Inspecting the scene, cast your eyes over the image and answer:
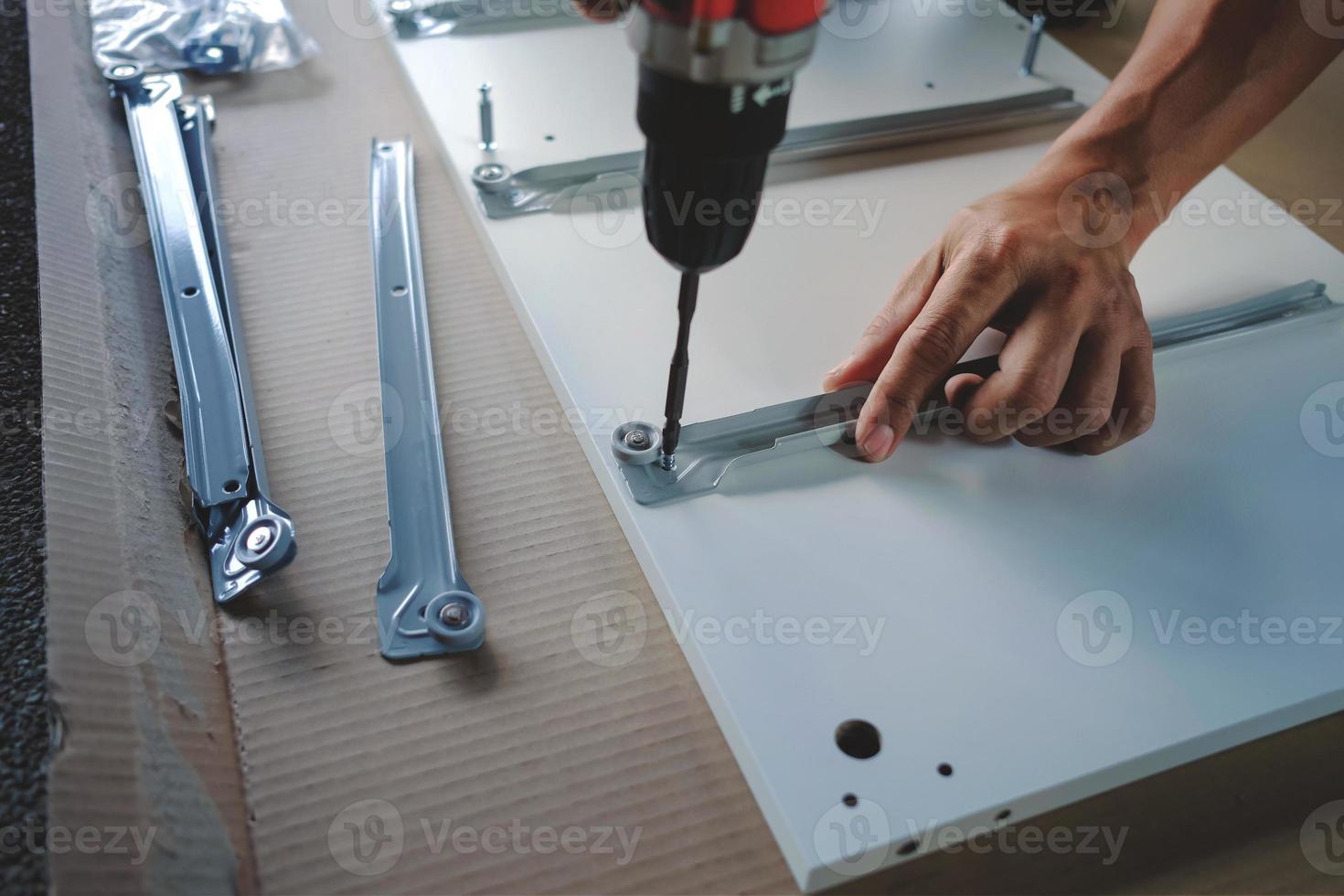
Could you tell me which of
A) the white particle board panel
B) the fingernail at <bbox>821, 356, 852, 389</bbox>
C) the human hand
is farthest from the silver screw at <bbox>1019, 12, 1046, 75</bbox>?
the fingernail at <bbox>821, 356, 852, 389</bbox>

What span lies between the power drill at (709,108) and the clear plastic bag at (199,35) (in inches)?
31.1

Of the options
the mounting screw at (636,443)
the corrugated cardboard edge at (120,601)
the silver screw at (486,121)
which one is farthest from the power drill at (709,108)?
the silver screw at (486,121)

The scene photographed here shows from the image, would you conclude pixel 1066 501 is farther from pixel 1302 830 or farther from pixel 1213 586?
pixel 1302 830

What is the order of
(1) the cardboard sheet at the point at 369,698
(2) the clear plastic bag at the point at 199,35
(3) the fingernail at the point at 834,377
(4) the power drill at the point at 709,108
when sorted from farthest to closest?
1. (2) the clear plastic bag at the point at 199,35
2. (3) the fingernail at the point at 834,377
3. (1) the cardboard sheet at the point at 369,698
4. (4) the power drill at the point at 709,108

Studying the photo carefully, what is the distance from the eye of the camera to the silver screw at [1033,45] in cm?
115

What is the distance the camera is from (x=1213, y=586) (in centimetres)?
66

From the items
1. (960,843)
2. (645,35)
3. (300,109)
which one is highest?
(645,35)

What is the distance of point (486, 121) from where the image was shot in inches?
38.6

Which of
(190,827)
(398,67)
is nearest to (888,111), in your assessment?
(398,67)

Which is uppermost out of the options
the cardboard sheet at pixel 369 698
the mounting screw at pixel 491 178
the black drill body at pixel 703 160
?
the black drill body at pixel 703 160

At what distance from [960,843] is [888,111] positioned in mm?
795

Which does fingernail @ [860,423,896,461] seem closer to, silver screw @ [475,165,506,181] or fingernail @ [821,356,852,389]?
fingernail @ [821,356,852,389]

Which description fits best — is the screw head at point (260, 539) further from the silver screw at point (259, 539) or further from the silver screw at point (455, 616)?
the silver screw at point (455, 616)

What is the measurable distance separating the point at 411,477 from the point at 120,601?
0.65ft
